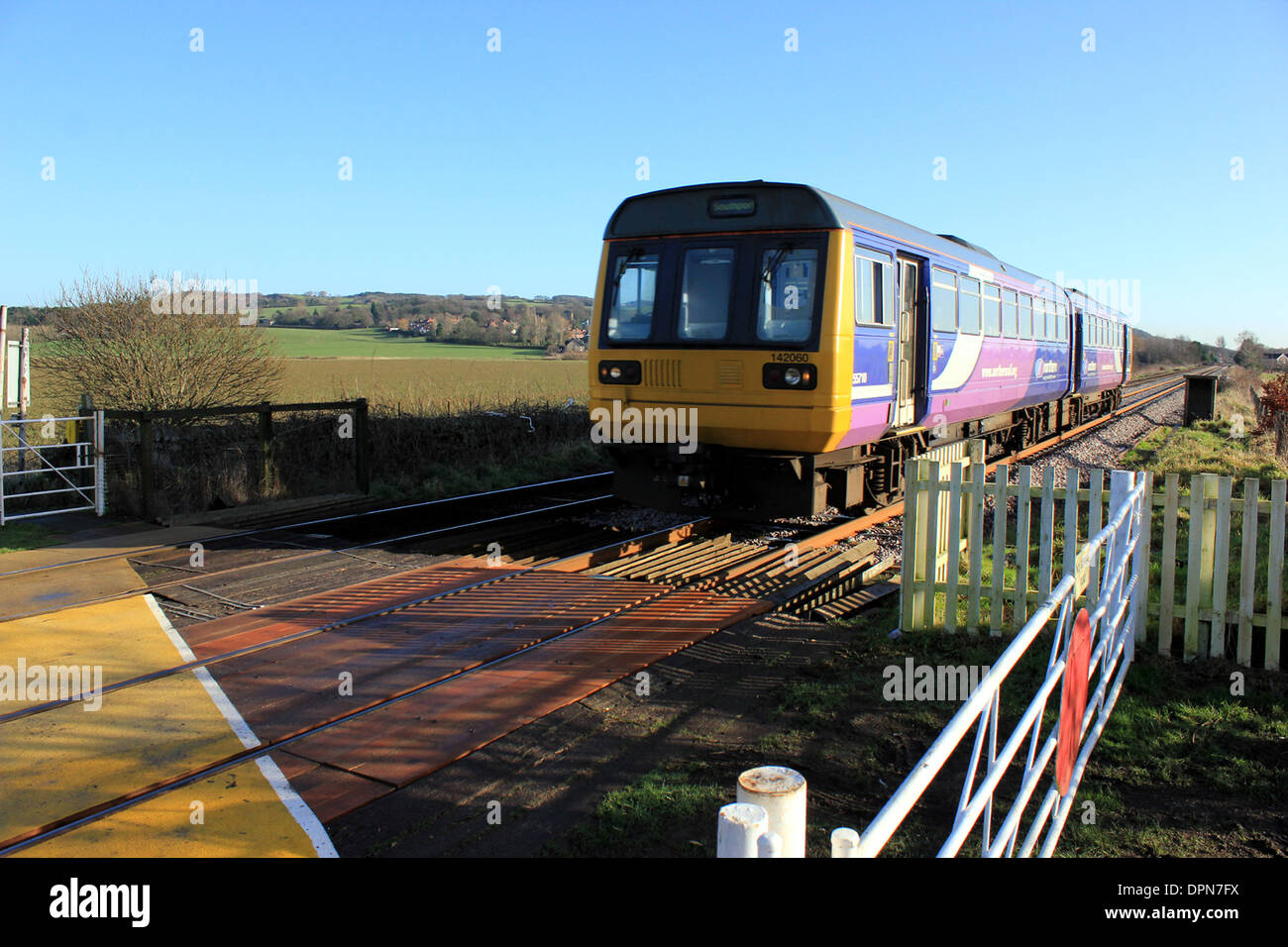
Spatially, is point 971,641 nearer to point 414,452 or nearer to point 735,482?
point 735,482

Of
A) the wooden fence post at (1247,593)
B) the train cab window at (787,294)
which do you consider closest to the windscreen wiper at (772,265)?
the train cab window at (787,294)

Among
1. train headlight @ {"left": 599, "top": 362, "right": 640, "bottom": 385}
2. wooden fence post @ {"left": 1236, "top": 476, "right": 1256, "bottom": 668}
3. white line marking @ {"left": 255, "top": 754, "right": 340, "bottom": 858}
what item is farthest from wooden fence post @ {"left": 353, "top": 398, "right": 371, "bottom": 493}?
wooden fence post @ {"left": 1236, "top": 476, "right": 1256, "bottom": 668}

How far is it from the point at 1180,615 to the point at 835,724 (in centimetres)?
262

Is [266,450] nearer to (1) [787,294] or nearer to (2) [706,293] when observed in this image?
(2) [706,293]

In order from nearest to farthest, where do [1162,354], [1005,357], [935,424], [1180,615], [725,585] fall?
[1180,615] < [725,585] < [935,424] < [1005,357] < [1162,354]

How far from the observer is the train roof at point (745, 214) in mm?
8594

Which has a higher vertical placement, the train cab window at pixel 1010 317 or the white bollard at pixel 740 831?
the train cab window at pixel 1010 317

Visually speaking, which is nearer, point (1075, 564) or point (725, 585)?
point (1075, 564)

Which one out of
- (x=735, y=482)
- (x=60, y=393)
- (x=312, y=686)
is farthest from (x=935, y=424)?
(x=60, y=393)

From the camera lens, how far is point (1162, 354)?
364ft

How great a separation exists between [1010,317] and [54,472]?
575 inches

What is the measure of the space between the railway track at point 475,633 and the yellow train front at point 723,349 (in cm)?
83

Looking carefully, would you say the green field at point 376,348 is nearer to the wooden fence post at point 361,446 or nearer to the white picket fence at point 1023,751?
the wooden fence post at point 361,446

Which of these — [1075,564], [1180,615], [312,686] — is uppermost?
[1075,564]
